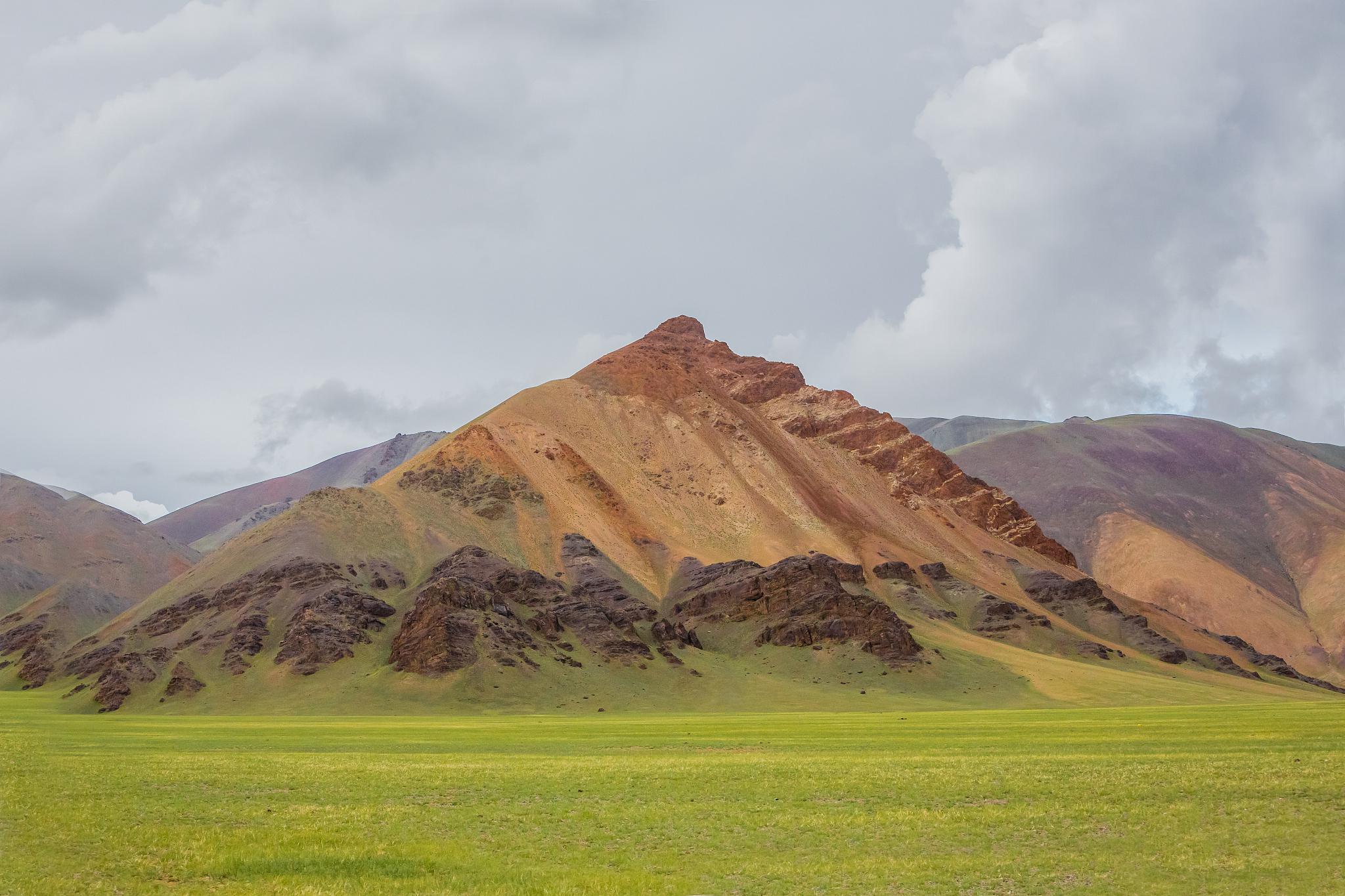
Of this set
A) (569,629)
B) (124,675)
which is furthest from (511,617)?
(124,675)

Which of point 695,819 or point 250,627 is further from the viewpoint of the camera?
point 250,627

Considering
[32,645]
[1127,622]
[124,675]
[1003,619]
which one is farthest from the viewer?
[1127,622]

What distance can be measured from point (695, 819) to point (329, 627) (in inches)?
4639

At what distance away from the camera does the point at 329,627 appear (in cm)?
13262

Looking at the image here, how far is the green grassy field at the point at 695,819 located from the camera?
2100 cm

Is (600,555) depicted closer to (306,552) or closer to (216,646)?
(306,552)

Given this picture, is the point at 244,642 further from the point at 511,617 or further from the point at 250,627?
the point at 511,617

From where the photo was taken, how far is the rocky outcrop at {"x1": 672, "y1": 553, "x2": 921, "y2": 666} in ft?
479

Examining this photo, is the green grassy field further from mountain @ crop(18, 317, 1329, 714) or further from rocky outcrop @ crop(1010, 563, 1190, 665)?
rocky outcrop @ crop(1010, 563, 1190, 665)

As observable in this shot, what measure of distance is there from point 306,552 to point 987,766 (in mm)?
144581

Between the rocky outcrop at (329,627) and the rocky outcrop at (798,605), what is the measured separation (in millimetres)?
55388

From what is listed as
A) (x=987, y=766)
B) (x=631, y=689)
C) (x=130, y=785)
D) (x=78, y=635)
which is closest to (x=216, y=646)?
(x=631, y=689)

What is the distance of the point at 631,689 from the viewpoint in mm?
123312

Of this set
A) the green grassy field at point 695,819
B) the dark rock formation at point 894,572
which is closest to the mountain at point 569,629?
the dark rock formation at point 894,572
